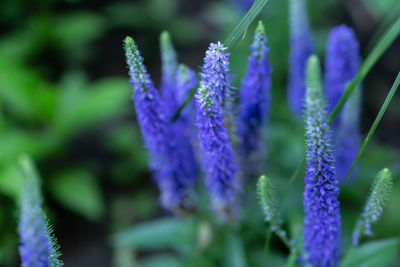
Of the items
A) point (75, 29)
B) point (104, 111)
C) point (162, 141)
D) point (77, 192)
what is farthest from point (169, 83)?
point (75, 29)

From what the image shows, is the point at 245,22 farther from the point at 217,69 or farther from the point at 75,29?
the point at 75,29

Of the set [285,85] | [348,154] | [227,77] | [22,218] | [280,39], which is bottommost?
[348,154]

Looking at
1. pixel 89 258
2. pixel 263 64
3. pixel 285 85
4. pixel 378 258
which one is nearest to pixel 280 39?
pixel 285 85

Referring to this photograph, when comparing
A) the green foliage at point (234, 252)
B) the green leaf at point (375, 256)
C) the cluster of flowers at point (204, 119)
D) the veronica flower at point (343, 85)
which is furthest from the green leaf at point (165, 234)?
the veronica flower at point (343, 85)

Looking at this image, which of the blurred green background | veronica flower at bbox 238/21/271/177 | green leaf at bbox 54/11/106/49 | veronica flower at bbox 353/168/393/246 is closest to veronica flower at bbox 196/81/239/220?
veronica flower at bbox 238/21/271/177

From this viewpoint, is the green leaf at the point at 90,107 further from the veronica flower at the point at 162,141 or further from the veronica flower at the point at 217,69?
the veronica flower at the point at 217,69

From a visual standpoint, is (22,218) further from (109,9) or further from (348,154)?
(109,9)

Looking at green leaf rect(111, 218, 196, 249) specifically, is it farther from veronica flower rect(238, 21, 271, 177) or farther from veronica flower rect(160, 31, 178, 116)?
veronica flower rect(160, 31, 178, 116)
